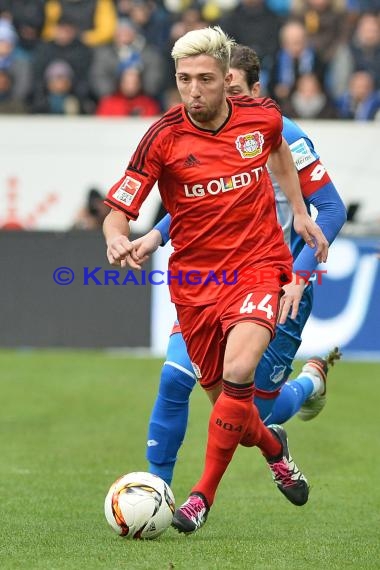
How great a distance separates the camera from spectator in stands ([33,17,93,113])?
18094mm

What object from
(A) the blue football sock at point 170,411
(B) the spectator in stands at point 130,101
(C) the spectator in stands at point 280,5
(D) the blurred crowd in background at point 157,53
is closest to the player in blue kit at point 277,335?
(A) the blue football sock at point 170,411

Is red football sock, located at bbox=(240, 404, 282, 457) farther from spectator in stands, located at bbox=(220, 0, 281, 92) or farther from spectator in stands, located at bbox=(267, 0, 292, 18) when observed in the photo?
spectator in stands, located at bbox=(267, 0, 292, 18)

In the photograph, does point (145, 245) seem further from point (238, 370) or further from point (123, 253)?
point (238, 370)

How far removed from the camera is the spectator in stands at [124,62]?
17938 millimetres

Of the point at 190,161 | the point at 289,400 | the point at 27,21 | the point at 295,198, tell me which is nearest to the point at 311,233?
the point at 295,198

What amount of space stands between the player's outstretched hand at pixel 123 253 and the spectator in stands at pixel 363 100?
37.2ft

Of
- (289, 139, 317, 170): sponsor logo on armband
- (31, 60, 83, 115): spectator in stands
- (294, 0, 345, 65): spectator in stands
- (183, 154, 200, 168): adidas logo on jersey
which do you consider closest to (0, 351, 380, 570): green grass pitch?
(183, 154, 200, 168): adidas logo on jersey

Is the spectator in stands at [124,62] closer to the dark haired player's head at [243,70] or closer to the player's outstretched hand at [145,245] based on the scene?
the dark haired player's head at [243,70]

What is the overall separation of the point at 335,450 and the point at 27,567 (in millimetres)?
4628

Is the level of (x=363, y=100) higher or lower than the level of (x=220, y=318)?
lower

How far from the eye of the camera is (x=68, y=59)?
18.2 m

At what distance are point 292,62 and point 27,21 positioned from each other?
14.2 ft

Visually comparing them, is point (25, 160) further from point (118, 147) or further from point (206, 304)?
point (206, 304)

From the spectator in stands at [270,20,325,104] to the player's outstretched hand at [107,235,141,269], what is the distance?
38.2ft
